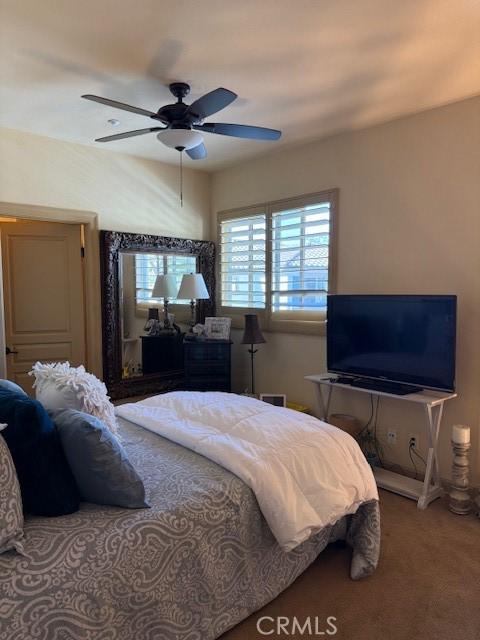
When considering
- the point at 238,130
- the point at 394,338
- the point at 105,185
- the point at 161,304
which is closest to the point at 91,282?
the point at 161,304

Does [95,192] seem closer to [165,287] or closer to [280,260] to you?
[165,287]

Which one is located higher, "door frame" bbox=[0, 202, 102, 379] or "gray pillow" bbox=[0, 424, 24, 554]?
→ "door frame" bbox=[0, 202, 102, 379]

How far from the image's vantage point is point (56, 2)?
74.4 inches

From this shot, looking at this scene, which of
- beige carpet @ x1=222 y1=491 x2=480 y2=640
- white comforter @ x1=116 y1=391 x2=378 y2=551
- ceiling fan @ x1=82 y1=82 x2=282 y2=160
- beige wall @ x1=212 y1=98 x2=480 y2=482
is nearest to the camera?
white comforter @ x1=116 y1=391 x2=378 y2=551

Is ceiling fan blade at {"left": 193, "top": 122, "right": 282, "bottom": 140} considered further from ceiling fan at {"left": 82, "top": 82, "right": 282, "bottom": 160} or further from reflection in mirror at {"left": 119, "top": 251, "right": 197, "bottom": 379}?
reflection in mirror at {"left": 119, "top": 251, "right": 197, "bottom": 379}

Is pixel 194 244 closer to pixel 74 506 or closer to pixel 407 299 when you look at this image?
pixel 407 299

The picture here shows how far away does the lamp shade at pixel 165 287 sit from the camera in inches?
171

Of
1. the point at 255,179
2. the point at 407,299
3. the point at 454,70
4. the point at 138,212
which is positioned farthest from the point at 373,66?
the point at 138,212

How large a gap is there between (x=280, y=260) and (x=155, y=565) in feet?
10.2

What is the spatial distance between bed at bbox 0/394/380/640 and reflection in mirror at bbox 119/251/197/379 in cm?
225

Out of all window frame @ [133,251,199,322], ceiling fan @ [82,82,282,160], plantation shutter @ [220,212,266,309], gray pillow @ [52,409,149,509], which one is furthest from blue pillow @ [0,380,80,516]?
plantation shutter @ [220,212,266,309]

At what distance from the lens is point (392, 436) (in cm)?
342

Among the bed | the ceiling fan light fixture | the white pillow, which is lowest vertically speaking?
the bed

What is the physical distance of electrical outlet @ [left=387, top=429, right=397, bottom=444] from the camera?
340 cm
